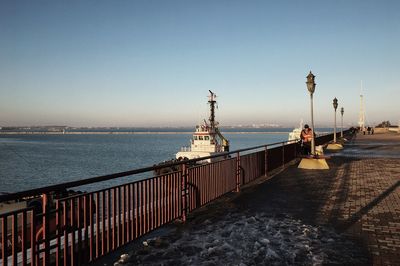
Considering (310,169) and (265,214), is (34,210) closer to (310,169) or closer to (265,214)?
(265,214)

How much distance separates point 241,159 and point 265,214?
3389 millimetres

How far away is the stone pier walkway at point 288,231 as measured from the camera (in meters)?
4.86

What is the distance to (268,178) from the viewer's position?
500 inches

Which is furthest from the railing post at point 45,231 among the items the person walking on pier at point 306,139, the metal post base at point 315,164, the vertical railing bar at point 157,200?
the person walking on pier at point 306,139

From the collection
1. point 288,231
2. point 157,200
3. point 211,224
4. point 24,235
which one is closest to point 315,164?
point 288,231

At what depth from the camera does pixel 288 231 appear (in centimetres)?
611

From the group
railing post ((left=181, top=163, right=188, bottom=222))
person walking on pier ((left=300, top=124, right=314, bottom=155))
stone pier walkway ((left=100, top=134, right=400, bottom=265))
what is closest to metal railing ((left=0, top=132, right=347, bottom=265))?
railing post ((left=181, top=163, right=188, bottom=222))

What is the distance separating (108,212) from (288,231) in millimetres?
3324

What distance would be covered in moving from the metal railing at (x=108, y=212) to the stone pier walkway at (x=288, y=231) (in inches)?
14.1

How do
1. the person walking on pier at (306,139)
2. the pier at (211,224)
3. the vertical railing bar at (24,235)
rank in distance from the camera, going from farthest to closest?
the person walking on pier at (306,139)
the pier at (211,224)
the vertical railing bar at (24,235)

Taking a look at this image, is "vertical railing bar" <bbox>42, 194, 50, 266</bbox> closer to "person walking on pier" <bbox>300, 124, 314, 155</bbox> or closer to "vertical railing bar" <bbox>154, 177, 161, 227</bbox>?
"vertical railing bar" <bbox>154, 177, 161, 227</bbox>

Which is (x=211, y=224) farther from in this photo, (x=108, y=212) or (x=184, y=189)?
(x=108, y=212)

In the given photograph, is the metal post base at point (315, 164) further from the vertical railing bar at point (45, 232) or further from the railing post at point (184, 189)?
the vertical railing bar at point (45, 232)

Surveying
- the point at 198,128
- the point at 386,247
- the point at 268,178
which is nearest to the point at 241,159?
the point at 268,178
